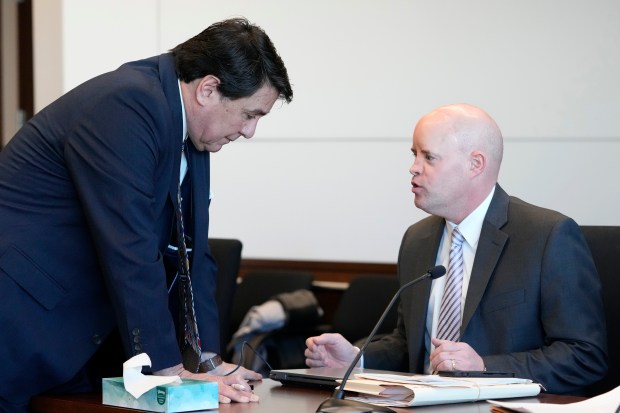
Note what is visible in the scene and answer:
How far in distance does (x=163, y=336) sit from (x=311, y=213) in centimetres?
283

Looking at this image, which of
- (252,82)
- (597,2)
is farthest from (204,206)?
(597,2)

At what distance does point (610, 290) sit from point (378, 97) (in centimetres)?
216

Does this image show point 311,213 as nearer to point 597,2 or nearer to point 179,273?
point 597,2

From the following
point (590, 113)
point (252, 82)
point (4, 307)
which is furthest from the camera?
point (590, 113)

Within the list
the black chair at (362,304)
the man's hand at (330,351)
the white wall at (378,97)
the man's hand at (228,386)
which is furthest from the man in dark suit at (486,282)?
the white wall at (378,97)

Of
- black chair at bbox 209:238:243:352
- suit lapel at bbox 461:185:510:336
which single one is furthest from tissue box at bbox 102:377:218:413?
black chair at bbox 209:238:243:352

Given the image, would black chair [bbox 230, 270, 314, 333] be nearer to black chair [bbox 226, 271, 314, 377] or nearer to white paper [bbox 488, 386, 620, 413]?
black chair [bbox 226, 271, 314, 377]

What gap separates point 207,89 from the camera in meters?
2.61

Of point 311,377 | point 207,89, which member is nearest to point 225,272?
point 207,89

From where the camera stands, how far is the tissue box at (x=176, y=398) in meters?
2.04

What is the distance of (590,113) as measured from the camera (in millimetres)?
4488

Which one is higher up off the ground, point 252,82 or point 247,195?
point 252,82

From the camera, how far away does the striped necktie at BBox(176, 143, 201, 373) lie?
2725 mm

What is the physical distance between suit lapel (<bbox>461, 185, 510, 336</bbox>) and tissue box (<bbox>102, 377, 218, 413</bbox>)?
1.03 metres
